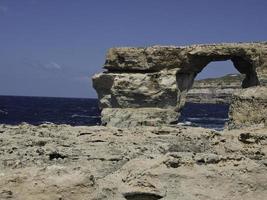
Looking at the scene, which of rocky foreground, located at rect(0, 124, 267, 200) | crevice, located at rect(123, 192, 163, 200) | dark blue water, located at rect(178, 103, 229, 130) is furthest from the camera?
dark blue water, located at rect(178, 103, 229, 130)

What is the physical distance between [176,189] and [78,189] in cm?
104

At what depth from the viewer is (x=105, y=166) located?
581cm

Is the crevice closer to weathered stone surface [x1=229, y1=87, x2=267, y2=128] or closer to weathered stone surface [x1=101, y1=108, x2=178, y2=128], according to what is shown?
weathered stone surface [x1=229, y1=87, x2=267, y2=128]

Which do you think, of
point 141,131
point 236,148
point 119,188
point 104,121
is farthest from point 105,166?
point 104,121

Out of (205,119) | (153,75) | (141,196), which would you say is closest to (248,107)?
(141,196)

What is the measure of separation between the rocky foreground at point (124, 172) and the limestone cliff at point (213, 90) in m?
116

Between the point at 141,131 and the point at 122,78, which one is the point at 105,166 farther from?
the point at 122,78

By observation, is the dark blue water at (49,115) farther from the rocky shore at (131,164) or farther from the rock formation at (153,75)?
the rocky shore at (131,164)

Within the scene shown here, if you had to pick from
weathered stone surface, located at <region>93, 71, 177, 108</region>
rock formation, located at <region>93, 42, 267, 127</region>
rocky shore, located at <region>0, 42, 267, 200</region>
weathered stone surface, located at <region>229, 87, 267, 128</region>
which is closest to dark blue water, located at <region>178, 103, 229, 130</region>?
rock formation, located at <region>93, 42, 267, 127</region>

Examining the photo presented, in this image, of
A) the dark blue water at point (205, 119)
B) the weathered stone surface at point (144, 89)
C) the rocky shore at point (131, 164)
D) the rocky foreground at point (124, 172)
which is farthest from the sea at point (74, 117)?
the rocky foreground at point (124, 172)

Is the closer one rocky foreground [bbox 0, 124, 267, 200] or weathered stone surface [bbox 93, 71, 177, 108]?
rocky foreground [bbox 0, 124, 267, 200]

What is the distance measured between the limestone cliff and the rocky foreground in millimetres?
115618

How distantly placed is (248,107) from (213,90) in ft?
388

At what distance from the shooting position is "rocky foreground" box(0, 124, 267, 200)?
487 centimetres
